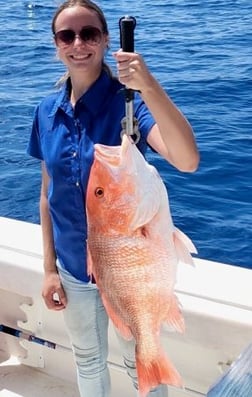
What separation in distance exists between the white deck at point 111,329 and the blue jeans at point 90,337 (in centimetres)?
29

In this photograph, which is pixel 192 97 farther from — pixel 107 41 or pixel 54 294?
pixel 107 41

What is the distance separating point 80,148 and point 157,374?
0.78 meters

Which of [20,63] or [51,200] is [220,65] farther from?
[51,200]

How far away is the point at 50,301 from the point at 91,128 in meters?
0.69

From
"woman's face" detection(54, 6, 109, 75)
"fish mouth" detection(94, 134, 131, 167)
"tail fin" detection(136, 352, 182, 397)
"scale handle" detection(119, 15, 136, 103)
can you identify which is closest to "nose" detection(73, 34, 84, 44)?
"woman's face" detection(54, 6, 109, 75)

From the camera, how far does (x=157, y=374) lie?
6.82 feet

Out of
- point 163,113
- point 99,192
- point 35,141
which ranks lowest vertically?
point 35,141

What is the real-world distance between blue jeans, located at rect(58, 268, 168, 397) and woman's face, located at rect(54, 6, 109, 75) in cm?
76

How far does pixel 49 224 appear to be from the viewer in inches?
106

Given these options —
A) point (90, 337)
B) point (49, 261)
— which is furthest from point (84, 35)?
point (90, 337)

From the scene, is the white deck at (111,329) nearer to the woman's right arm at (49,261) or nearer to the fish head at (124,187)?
the woman's right arm at (49,261)

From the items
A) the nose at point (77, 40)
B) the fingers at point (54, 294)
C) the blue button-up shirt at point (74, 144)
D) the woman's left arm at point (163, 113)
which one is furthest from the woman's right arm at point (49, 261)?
the woman's left arm at point (163, 113)

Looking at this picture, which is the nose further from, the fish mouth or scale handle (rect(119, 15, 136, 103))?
the fish mouth

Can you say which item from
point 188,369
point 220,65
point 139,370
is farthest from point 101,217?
point 220,65
